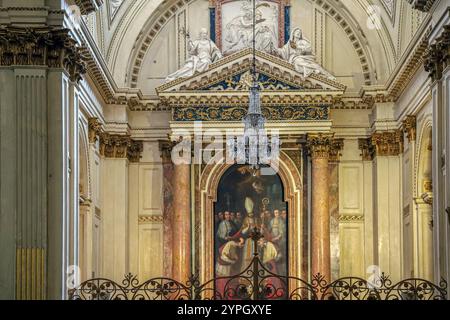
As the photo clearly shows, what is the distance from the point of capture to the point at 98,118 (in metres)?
27.0

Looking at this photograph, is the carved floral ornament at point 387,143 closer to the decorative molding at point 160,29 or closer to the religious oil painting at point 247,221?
the decorative molding at point 160,29

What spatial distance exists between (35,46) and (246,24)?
11626 millimetres

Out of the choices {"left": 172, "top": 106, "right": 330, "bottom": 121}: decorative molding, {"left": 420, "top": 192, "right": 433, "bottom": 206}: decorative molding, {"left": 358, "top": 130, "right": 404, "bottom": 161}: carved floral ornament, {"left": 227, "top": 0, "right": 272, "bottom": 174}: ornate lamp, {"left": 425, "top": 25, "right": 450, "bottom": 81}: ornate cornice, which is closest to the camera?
{"left": 425, "top": 25, "right": 450, "bottom": 81}: ornate cornice

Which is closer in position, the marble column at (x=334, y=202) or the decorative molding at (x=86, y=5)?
the decorative molding at (x=86, y=5)

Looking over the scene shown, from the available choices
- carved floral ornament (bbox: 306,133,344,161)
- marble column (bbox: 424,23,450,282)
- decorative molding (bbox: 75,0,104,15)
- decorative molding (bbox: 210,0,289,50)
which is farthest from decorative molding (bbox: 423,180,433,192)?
decorative molding (bbox: 75,0,104,15)

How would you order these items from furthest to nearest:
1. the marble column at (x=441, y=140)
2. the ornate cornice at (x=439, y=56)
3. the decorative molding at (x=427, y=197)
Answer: the decorative molding at (x=427, y=197) → the marble column at (x=441, y=140) → the ornate cornice at (x=439, y=56)

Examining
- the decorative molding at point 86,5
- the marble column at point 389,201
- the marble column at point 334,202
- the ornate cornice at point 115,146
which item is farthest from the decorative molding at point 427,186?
the decorative molding at point 86,5

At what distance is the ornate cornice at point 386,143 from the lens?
28344 millimetres

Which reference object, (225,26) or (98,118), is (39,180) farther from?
(225,26)

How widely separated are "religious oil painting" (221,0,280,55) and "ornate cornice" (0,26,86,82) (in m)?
10.7

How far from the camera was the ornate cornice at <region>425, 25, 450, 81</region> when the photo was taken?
66.4 feet

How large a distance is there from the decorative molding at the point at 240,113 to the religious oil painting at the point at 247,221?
150 cm

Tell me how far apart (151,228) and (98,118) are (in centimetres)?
389

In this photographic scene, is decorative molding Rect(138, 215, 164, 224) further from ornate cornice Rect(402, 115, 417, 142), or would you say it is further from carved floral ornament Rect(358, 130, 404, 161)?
ornate cornice Rect(402, 115, 417, 142)
